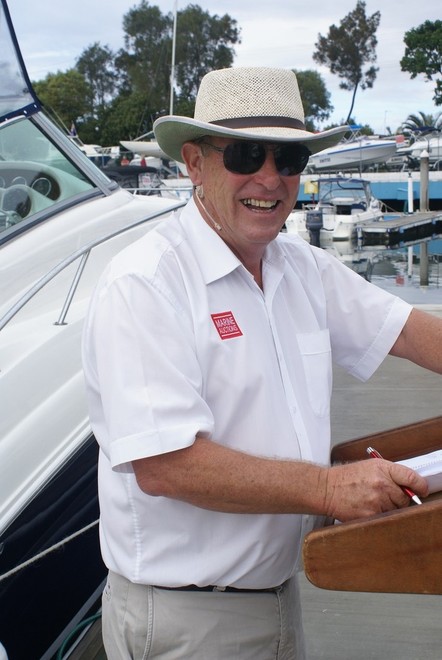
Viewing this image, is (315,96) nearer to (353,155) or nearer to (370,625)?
(353,155)

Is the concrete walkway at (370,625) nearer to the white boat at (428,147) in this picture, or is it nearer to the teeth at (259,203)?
the teeth at (259,203)

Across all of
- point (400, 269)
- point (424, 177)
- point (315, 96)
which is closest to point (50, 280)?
point (400, 269)

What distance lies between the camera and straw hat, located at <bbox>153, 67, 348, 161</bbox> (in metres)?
1.81

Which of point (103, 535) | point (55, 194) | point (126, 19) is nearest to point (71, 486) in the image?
point (103, 535)

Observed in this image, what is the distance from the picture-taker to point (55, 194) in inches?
169

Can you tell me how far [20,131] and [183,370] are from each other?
120 inches

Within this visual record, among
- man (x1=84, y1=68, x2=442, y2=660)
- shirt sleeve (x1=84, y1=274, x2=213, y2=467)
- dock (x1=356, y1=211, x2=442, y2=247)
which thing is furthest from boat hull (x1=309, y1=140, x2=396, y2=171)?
shirt sleeve (x1=84, y1=274, x2=213, y2=467)

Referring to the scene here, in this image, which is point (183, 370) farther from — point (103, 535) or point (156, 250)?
point (103, 535)

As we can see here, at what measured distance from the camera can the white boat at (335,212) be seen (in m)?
22.3

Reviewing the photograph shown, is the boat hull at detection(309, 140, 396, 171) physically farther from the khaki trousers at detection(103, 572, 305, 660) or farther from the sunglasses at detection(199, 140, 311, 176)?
the khaki trousers at detection(103, 572, 305, 660)

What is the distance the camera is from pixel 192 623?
1762 mm

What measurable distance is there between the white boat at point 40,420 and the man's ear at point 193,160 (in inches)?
38.5

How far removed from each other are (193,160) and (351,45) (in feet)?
253

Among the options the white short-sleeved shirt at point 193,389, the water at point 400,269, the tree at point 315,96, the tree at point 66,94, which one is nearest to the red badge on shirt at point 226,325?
the white short-sleeved shirt at point 193,389
